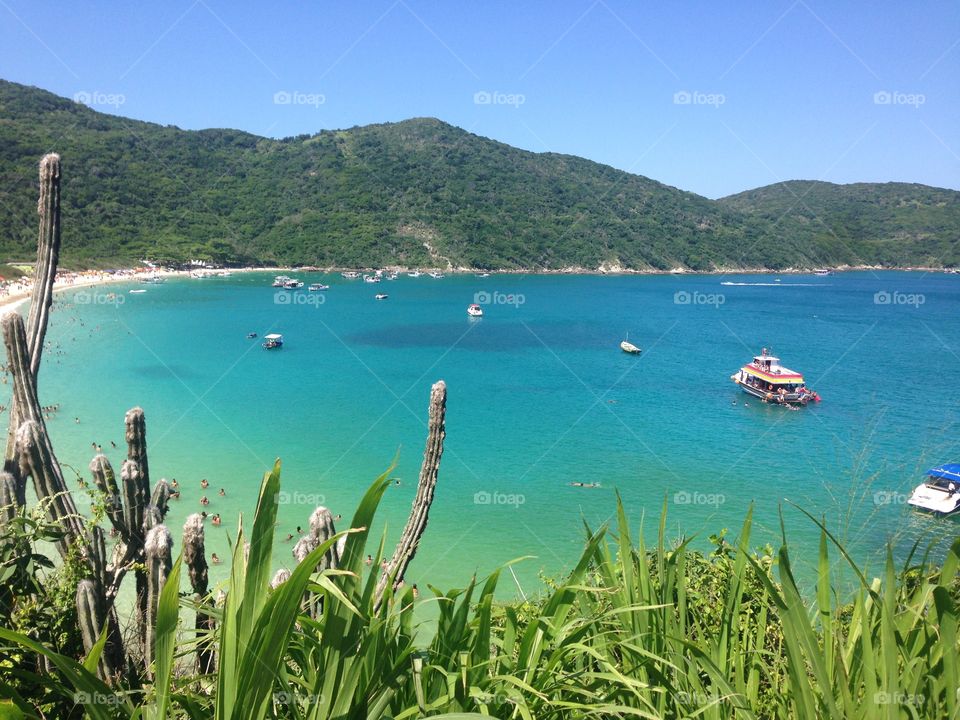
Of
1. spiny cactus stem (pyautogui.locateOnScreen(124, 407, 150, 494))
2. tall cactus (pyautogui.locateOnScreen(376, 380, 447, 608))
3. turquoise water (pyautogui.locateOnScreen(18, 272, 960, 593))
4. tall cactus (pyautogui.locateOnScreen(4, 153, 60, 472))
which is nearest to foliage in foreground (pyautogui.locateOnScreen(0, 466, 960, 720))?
turquoise water (pyautogui.locateOnScreen(18, 272, 960, 593))

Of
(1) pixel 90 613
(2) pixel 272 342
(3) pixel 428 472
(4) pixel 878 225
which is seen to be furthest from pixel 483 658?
(4) pixel 878 225

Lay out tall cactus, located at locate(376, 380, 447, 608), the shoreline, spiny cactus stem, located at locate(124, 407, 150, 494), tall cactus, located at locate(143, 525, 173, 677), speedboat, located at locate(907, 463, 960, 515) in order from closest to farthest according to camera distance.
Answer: tall cactus, located at locate(143, 525, 173, 677), tall cactus, located at locate(376, 380, 447, 608), spiny cactus stem, located at locate(124, 407, 150, 494), speedboat, located at locate(907, 463, 960, 515), the shoreline

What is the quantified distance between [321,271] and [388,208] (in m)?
18.4

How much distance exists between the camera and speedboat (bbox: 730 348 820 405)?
101 feet

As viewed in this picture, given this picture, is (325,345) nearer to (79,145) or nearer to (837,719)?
(837,719)

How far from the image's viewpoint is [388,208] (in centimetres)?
11262

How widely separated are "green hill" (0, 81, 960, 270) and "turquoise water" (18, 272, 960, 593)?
2069 cm

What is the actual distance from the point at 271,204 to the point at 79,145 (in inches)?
1152

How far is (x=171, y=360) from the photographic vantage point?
35.9 metres

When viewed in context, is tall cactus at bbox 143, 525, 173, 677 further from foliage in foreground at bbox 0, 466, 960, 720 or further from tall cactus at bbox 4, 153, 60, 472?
tall cactus at bbox 4, 153, 60, 472

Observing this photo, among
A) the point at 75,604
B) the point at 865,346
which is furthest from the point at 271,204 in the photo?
the point at 75,604

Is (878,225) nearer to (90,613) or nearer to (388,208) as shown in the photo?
(388,208)

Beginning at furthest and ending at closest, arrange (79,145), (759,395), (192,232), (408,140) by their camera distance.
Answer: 1. (408,140)
2. (192,232)
3. (79,145)
4. (759,395)

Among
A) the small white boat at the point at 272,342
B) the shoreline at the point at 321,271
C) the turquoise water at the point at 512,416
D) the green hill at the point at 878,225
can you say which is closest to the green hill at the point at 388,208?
the green hill at the point at 878,225
